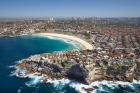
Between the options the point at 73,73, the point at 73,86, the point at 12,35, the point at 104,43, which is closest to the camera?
the point at 73,86

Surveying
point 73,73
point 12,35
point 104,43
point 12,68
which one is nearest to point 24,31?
point 12,35

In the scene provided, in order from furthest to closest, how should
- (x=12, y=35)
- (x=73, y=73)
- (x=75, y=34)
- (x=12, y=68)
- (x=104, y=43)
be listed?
(x=12, y=35) < (x=75, y=34) < (x=104, y=43) < (x=12, y=68) < (x=73, y=73)

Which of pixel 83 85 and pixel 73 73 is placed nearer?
pixel 83 85

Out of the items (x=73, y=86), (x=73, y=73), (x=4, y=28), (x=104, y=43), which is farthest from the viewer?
(x=4, y=28)

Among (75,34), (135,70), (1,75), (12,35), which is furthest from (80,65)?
(12,35)

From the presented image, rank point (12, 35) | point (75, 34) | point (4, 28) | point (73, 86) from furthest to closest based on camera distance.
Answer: point (4, 28) < point (12, 35) < point (75, 34) < point (73, 86)

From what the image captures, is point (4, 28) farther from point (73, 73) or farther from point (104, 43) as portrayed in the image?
point (73, 73)

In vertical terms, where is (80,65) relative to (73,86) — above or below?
above

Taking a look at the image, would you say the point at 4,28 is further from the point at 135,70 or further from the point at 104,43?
the point at 135,70

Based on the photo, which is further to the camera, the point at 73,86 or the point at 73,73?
the point at 73,73
